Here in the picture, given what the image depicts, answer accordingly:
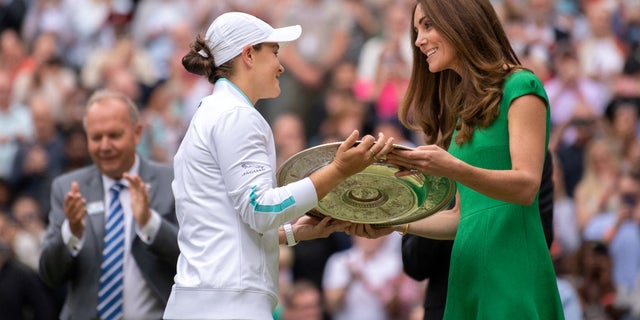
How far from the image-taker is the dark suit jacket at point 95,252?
647 centimetres

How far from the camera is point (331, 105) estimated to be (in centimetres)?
1274

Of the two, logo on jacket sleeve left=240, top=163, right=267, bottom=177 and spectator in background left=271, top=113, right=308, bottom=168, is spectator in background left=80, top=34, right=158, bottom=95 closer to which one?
spectator in background left=271, top=113, right=308, bottom=168

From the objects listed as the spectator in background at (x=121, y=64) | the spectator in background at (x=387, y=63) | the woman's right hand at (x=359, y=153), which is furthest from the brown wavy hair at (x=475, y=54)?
the spectator in background at (x=121, y=64)

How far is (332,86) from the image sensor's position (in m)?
13.3

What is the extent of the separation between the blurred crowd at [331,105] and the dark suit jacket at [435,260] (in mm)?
3028

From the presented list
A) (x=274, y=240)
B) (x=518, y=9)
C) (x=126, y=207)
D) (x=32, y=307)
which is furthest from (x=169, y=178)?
(x=518, y=9)

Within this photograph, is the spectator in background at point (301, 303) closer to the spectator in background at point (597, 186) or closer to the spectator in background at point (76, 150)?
the spectator in background at point (597, 186)

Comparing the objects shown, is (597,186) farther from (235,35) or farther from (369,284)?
(235,35)

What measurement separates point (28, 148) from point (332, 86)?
3242 mm

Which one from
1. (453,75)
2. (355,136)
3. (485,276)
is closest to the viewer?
(355,136)

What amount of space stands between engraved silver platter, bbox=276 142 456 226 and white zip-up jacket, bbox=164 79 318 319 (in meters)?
0.21

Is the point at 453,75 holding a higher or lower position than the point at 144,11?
higher

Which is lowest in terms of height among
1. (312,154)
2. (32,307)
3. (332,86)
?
(32,307)

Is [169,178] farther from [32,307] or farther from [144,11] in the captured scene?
[144,11]
